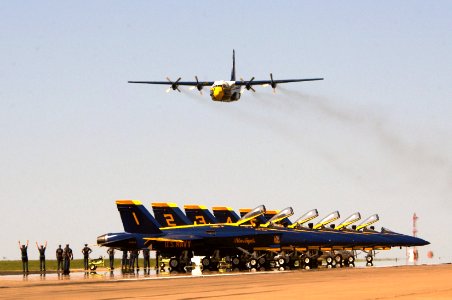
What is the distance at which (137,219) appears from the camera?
6091cm

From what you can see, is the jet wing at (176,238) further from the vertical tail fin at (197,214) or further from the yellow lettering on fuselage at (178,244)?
the vertical tail fin at (197,214)

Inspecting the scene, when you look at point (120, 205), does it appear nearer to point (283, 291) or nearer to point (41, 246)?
point (41, 246)

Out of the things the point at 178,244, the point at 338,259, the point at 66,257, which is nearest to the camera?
the point at 66,257

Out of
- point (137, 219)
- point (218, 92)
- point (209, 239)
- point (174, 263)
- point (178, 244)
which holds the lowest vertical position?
point (174, 263)

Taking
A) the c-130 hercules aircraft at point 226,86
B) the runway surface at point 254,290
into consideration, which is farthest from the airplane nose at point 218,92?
the runway surface at point 254,290

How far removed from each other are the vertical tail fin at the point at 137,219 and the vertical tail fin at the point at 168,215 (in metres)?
6.29

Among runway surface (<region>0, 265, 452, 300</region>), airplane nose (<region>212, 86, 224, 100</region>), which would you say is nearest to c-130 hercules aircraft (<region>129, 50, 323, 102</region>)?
airplane nose (<region>212, 86, 224, 100</region>)

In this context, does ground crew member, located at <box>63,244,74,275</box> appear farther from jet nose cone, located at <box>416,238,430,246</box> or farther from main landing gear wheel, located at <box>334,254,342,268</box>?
jet nose cone, located at <box>416,238,430,246</box>

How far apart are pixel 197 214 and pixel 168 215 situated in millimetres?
6389

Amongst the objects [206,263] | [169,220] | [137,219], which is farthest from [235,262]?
[137,219]

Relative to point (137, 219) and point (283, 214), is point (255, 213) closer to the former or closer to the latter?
point (283, 214)

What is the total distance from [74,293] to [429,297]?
41.3 feet

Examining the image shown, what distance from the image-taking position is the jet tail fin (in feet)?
222

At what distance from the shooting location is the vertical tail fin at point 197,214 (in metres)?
73.5
